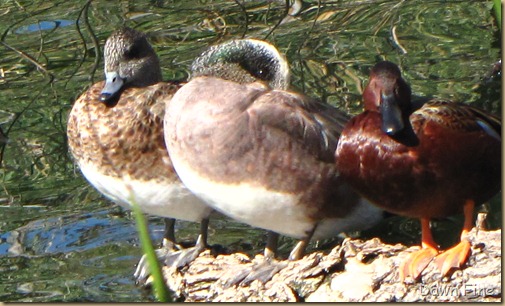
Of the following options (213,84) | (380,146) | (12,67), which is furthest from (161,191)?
(12,67)

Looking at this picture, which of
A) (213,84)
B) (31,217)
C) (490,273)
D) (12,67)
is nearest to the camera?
(490,273)

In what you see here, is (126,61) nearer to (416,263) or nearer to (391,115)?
(391,115)

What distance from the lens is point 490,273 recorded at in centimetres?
434

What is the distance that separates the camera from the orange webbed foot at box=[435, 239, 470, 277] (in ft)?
14.4

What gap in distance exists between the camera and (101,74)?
8.52 m

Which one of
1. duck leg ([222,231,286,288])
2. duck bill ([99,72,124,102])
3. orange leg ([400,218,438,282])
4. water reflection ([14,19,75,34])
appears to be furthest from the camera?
water reflection ([14,19,75,34])

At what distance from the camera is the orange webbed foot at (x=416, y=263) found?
4492mm

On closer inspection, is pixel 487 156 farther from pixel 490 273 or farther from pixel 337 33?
pixel 337 33

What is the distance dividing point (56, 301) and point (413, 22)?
4578mm

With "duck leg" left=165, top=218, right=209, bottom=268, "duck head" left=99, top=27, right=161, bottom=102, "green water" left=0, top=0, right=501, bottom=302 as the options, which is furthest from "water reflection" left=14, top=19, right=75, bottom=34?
"duck leg" left=165, top=218, right=209, bottom=268

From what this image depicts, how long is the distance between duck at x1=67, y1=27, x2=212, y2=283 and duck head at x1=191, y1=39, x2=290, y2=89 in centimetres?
28

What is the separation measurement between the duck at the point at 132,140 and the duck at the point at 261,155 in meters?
0.17

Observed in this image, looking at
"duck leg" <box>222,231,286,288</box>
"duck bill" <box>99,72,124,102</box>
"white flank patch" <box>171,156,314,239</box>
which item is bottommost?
"duck leg" <box>222,231,286,288</box>

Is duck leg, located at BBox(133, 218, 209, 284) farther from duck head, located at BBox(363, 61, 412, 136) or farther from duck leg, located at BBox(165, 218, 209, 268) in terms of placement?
duck head, located at BBox(363, 61, 412, 136)
